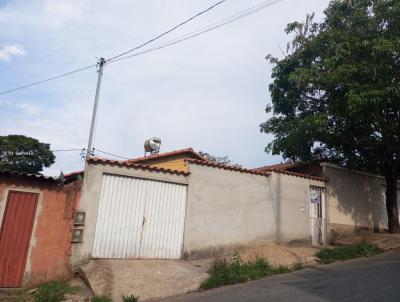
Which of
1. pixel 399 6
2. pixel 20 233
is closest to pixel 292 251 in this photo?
pixel 20 233

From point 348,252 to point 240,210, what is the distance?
381 cm

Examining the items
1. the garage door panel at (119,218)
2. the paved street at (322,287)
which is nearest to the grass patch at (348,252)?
the paved street at (322,287)

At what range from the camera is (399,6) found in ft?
41.1

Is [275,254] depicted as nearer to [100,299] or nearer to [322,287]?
[322,287]

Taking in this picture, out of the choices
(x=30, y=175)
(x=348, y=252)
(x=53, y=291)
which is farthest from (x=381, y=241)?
(x=30, y=175)

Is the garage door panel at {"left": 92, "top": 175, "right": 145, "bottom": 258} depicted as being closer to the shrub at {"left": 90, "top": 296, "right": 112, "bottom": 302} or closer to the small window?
the small window

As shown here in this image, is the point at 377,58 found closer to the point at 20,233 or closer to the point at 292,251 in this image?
the point at 292,251

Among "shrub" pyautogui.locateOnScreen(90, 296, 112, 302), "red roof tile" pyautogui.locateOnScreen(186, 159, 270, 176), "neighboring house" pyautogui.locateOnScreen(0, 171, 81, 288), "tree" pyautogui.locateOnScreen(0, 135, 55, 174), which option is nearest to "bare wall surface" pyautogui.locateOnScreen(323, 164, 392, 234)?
"red roof tile" pyautogui.locateOnScreen(186, 159, 270, 176)

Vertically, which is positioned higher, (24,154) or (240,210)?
(24,154)

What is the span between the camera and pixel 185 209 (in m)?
11.3

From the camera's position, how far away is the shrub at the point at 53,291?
783 centimetres

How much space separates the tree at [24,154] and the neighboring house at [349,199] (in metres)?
24.7

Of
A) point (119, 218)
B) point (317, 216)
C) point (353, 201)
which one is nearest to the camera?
point (119, 218)

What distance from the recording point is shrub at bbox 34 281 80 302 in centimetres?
783
